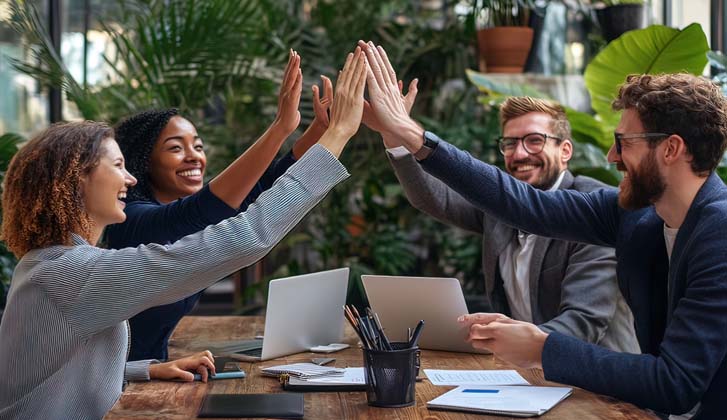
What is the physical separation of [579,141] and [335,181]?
8.30ft

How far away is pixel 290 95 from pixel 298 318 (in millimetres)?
589

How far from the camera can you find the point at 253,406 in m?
1.89

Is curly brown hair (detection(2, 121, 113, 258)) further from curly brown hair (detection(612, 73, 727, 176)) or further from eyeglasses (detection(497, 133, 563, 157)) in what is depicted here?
eyeglasses (detection(497, 133, 563, 157))

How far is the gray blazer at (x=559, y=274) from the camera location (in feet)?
8.96

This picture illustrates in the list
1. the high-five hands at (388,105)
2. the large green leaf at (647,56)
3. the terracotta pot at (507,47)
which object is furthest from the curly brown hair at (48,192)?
the terracotta pot at (507,47)

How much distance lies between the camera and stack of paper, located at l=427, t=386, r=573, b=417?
6.00ft

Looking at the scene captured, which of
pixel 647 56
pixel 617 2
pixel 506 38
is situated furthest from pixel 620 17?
pixel 647 56

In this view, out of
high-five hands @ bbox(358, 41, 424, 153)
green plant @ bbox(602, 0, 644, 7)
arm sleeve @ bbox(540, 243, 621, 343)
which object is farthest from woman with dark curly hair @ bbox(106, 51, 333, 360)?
green plant @ bbox(602, 0, 644, 7)

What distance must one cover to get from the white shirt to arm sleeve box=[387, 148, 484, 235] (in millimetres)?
205

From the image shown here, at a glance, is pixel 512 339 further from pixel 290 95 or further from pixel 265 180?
pixel 265 180

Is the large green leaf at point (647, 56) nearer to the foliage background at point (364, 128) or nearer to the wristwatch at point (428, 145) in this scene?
the foliage background at point (364, 128)

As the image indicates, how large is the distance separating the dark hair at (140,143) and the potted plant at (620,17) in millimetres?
2778

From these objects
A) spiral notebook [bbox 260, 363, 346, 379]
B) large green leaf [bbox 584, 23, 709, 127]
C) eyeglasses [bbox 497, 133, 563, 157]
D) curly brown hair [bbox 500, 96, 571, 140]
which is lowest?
spiral notebook [bbox 260, 363, 346, 379]

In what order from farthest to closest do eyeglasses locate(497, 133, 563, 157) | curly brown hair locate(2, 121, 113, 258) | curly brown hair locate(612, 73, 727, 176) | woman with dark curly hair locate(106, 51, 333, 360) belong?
eyeglasses locate(497, 133, 563, 157) → woman with dark curly hair locate(106, 51, 333, 360) → curly brown hair locate(612, 73, 727, 176) → curly brown hair locate(2, 121, 113, 258)
